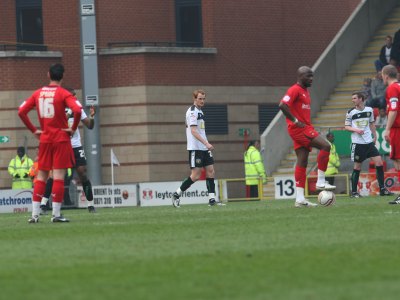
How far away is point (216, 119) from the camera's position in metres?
41.9

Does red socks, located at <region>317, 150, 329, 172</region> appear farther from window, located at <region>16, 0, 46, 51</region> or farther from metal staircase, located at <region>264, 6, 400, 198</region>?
window, located at <region>16, 0, 46, 51</region>

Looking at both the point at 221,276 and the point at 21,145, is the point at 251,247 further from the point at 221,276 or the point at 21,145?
the point at 21,145

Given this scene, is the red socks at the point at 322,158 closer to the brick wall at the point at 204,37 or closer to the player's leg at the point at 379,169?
the player's leg at the point at 379,169

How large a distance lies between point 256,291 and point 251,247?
3.38 metres

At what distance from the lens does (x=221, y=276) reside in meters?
10.0

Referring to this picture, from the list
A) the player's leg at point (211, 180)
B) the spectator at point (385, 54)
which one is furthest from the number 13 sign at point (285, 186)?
the player's leg at point (211, 180)

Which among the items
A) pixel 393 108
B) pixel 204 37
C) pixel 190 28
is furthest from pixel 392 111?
pixel 190 28

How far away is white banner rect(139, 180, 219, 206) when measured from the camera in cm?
3231

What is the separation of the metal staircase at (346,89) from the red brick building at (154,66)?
3426 mm

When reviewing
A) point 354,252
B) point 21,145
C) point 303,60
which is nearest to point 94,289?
point 354,252

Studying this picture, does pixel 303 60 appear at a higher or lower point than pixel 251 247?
higher

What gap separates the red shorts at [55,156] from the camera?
17.6 m

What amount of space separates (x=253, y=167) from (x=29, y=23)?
954 cm

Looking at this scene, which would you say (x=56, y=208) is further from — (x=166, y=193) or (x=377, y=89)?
(x=377, y=89)
